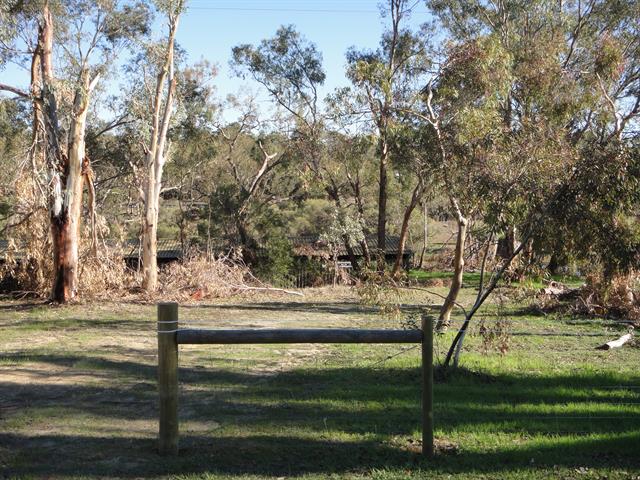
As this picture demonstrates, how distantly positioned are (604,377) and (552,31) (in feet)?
79.1

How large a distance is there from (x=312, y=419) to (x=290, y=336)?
1982 mm

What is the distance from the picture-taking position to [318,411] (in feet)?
26.9

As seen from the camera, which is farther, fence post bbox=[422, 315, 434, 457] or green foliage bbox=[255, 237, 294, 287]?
green foliage bbox=[255, 237, 294, 287]

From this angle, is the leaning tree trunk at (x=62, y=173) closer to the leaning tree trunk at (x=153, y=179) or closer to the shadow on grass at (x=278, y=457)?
the leaning tree trunk at (x=153, y=179)

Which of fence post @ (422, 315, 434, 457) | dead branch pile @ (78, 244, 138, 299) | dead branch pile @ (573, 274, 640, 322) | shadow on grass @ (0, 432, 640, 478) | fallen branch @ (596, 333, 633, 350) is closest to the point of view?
shadow on grass @ (0, 432, 640, 478)

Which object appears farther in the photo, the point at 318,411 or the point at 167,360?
the point at 318,411

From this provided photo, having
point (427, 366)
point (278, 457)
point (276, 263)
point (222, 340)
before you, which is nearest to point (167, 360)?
point (222, 340)

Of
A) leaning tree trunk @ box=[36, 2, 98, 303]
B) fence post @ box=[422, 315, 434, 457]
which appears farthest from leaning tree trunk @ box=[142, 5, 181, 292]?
fence post @ box=[422, 315, 434, 457]

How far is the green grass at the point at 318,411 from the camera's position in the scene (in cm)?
620

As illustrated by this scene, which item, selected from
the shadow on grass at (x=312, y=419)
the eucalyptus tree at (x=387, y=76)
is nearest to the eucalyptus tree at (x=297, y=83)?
the eucalyptus tree at (x=387, y=76)

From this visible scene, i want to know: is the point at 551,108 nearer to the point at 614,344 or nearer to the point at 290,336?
the point at 614,344

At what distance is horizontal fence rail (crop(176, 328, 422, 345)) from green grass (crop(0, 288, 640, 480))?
1.07m

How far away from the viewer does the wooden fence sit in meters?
6.13

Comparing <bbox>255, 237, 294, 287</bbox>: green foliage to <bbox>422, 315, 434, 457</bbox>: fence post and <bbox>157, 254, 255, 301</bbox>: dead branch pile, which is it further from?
<bbox>422, 315, 434, 457</bbox>: fence post
